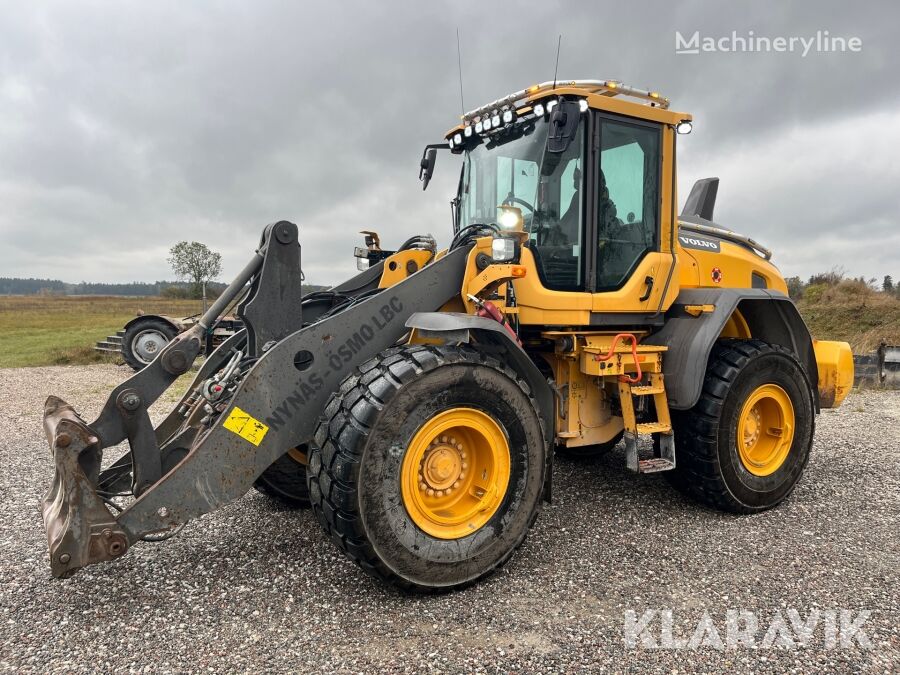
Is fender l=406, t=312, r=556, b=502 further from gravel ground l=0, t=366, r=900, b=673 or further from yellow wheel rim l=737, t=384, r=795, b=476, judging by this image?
yellow wheel rim l=737, t=384, r=795, b=476

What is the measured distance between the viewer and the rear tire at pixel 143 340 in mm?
13812

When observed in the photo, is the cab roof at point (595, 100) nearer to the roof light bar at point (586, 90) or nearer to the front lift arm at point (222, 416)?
the roof light bar at point (586, 90)

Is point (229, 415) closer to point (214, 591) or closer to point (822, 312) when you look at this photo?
point (214, 591)

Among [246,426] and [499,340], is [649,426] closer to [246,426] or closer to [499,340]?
[499,340]

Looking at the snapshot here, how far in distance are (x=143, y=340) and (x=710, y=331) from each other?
13284mm

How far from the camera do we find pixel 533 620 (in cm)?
285

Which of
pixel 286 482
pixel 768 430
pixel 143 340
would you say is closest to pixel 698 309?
pixel 768 430

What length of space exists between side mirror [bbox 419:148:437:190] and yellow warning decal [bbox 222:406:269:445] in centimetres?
290

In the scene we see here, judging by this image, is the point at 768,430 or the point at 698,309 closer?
the point at 698,309

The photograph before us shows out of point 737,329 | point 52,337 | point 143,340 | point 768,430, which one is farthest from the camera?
point 52,337

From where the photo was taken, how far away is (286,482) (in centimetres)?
414

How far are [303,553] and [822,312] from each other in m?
16.8

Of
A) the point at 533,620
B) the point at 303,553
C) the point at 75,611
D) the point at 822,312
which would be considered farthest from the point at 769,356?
the point at 822,312

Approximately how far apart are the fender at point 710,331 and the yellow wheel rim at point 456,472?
158cm
